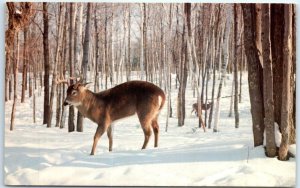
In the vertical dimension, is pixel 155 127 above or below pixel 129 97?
below

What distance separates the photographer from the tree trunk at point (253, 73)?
10.2ft

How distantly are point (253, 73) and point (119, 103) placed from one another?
1.05 metres

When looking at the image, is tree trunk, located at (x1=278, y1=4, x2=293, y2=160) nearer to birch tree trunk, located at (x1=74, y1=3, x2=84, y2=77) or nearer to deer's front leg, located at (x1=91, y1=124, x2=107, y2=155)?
deer's front leg, located at (x1=91, y1=124, x2=107, y2=155)

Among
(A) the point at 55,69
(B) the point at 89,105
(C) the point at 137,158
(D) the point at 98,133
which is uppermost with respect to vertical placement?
(A) the point at 55,69

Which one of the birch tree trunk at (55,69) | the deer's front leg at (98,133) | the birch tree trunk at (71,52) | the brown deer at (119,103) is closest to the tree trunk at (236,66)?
the brown deer at (119,103)

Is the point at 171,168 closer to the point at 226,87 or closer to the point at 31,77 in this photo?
the point at 226,87

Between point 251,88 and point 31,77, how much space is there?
1.66 m

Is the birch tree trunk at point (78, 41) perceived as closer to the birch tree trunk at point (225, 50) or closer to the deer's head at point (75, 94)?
the deer's head at point (75, 94)

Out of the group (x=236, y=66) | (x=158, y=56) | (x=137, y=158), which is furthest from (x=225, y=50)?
(x=137, y=158)

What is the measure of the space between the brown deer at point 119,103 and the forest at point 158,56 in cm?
5

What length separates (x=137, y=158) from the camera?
3125mm

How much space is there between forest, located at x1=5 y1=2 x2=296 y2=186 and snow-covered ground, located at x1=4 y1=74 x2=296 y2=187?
5 cm

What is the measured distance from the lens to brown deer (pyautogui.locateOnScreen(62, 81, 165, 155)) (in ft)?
10.3

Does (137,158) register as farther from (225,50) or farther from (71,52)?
(225,50)
